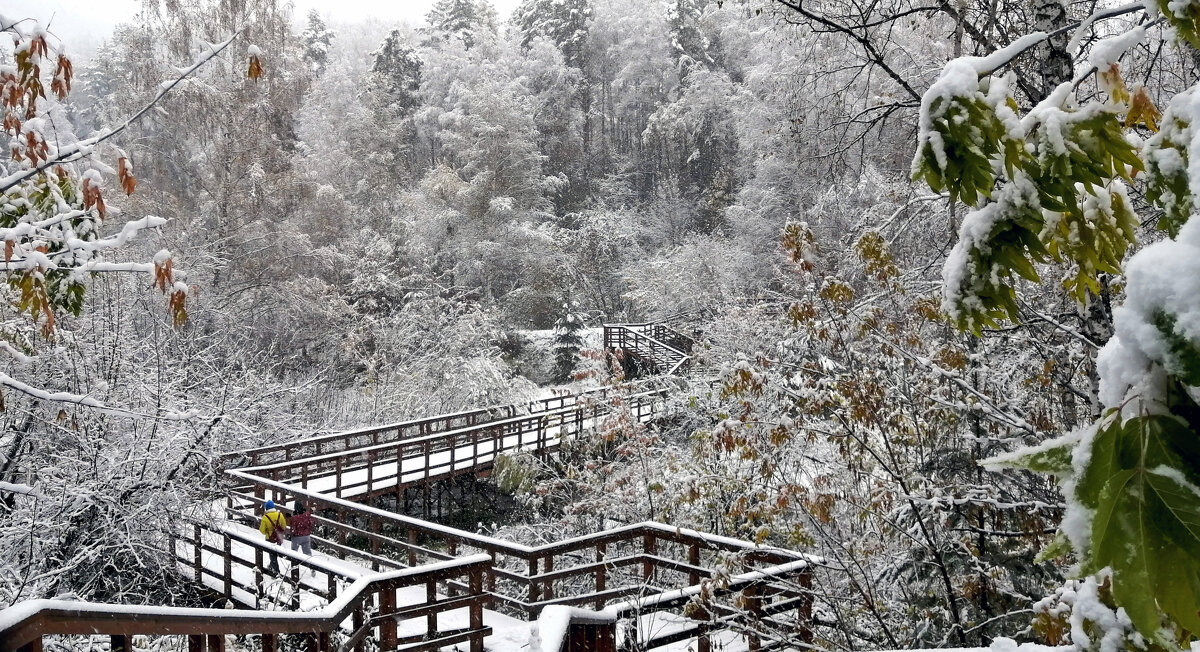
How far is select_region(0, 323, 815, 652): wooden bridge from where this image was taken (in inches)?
132

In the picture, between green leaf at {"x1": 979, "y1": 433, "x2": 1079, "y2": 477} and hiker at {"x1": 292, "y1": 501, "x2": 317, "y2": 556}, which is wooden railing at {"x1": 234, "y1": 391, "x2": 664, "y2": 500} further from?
green leaf at {"x1": 979, "y1": 433, "x2": 1079, "y2": 477}

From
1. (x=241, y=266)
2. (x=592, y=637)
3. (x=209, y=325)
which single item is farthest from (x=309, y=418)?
(x=592, y=637)

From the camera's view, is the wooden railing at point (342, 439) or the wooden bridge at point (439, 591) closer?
the wooden bridge at point (439, 591)

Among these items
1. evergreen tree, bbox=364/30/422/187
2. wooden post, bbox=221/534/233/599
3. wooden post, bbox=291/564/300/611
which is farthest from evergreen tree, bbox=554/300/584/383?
wooden post, bbox=291/564/300/611

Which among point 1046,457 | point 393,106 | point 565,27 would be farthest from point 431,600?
point 565,27

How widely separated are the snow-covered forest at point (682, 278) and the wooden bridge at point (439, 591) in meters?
0.55

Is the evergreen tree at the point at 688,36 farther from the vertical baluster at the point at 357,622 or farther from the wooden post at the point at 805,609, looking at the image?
the vertical baluster at the point at 357,622

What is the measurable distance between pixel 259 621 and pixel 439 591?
21.3 ft

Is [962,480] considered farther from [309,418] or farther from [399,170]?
[399,170]

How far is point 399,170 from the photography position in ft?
101

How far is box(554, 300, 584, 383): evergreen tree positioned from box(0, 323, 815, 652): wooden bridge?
1068cm

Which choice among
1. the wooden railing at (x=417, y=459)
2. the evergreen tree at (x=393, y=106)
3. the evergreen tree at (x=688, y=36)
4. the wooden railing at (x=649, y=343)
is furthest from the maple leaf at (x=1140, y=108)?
the evergreen tree at (x=688, y=36)

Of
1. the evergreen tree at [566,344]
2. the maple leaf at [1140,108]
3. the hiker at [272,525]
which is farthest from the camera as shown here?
the evergreen tree at [566,344]

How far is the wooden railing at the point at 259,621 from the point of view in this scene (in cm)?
A: 233
